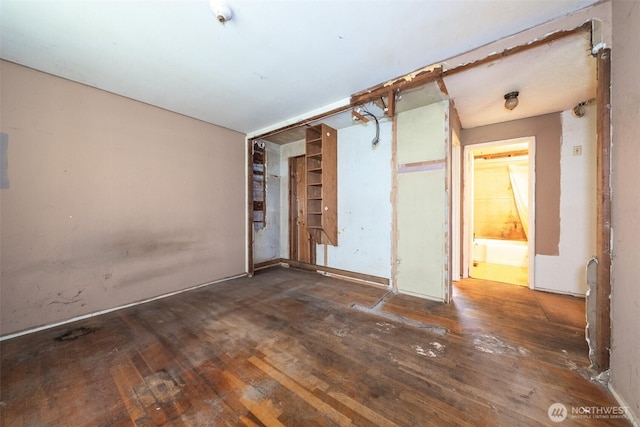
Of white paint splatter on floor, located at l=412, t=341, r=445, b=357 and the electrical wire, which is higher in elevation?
the electrical wire

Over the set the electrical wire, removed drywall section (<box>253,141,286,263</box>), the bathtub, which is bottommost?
Result: the bathtub

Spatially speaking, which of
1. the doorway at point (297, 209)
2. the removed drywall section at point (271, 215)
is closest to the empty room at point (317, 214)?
the removed drywall section at point (271, 215)

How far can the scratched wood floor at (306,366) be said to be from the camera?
1203mm

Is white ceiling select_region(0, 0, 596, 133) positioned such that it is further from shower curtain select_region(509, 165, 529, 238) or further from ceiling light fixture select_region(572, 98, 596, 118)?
shower curtain select_region(509, 165, 529, 238)

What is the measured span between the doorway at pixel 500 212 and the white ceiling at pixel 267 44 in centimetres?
155

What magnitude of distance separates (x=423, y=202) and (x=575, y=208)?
6.50 feet

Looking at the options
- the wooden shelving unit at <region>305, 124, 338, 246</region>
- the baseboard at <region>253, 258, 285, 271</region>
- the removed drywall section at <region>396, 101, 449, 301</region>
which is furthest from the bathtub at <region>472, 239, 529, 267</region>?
the baseboard at <region>253, 258, 285, 271</region>

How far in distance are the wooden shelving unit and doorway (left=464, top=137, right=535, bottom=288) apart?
216cm

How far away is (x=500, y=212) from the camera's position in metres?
5.45

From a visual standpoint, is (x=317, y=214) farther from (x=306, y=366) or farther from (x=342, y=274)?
(x=306, y=366)

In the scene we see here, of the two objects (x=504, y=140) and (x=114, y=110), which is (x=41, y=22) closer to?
(x=114, y=110)

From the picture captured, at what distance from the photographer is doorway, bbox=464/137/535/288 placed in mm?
3541

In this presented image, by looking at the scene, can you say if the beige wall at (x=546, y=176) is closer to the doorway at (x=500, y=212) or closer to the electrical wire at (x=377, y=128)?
the doorway at (x=500, y=212)

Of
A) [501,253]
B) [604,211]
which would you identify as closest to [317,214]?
[604,211]
